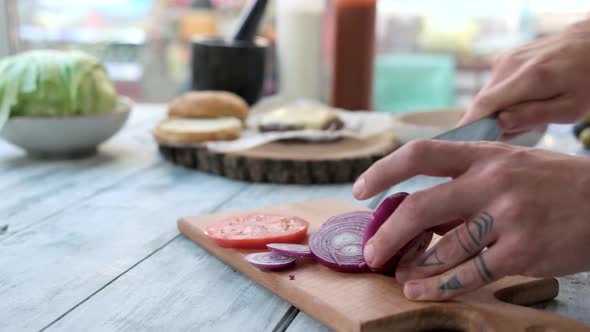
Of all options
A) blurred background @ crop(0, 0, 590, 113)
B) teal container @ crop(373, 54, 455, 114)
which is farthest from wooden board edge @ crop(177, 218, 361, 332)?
blurred background @ crop(0, 0, 590, 113)

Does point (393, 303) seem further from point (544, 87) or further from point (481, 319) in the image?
point (544, 87)

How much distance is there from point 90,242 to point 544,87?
2.36 ft

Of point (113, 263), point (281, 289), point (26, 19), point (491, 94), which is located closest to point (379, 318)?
point (281, 289)

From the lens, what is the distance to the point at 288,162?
1.34 meters

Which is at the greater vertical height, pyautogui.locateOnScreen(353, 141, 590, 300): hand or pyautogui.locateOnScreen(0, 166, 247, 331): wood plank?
pyautogui.locateOnScreen(353, 141, 590, 300): hand

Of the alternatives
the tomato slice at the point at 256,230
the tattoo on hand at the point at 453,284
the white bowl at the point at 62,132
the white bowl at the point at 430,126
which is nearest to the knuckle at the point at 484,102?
the white bowl at the point at 430,126

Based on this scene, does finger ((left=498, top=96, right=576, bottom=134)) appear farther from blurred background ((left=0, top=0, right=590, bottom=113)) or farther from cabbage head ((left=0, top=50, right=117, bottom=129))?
blurred background ((left=0, top=0, right=590, bottom=113))

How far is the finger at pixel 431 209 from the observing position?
0.68m

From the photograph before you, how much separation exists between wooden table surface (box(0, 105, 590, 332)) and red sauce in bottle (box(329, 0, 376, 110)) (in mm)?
624

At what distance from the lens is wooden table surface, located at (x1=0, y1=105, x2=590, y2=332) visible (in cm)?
74

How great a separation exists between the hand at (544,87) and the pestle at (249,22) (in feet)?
3.27

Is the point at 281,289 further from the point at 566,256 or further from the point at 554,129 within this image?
the point at 554,129

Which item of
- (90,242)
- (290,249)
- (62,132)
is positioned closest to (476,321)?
(290,249)

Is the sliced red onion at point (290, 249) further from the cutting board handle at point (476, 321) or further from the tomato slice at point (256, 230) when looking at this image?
the cutting board handle at point (476, 321)
